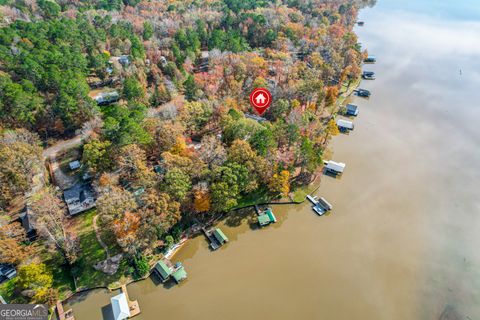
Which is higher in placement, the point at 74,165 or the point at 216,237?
the point at 74,165

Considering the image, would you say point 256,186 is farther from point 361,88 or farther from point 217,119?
point 361,88

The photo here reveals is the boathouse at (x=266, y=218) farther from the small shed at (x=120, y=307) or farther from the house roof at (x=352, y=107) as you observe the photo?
the house roof at (x=352, y=107)

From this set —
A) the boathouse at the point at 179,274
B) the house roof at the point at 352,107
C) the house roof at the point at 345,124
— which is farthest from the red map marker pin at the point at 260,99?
the boathouse at the point at 179,274

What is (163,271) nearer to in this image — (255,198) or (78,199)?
(255,198)

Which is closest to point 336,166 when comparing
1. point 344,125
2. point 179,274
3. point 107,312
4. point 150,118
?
point 344,125

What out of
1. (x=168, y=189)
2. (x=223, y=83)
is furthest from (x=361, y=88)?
(x=168, y=189)
